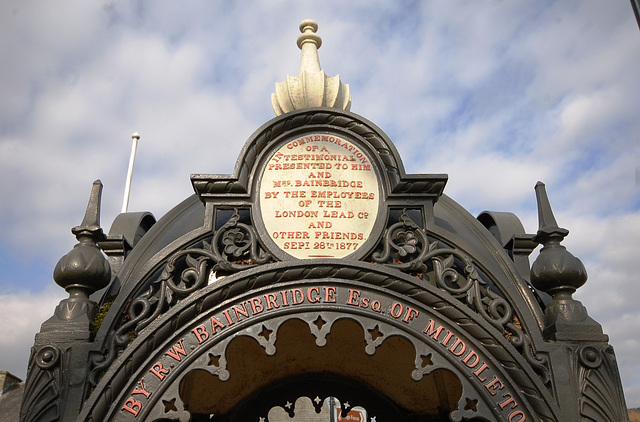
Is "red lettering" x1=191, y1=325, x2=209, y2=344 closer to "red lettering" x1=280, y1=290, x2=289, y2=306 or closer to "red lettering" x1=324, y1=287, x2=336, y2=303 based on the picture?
"red lettering" x1=280, y1=290, x2=289, y2=306

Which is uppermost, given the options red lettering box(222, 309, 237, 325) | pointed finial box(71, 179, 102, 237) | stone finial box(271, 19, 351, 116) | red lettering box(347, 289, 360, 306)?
stone finial box(271, 19, 351, 116)

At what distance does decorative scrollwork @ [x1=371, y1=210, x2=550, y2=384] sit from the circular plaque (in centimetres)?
36

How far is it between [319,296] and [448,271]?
155cm

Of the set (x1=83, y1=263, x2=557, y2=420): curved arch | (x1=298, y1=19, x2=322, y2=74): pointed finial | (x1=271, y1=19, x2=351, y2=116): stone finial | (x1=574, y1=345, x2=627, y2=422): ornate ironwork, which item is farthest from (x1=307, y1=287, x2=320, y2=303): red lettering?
(x1=298, y1=19, x2=322, y2=74): pointed finial

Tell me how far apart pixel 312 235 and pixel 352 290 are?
34.7 inches

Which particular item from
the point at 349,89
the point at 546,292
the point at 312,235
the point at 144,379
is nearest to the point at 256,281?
the point at 312,235

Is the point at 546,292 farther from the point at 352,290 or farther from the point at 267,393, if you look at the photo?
the point at 267,393

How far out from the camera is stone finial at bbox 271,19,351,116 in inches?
361

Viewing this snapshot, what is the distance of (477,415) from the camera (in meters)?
5.96

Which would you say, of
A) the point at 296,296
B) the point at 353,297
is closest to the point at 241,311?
the point at 296,296

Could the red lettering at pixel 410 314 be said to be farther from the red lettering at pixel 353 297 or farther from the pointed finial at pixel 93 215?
the pointed finial at pixel 93 215

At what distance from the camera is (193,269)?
667cm

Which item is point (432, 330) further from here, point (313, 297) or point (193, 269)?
point (193, 269)

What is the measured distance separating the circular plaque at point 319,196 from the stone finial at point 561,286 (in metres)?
2.01
